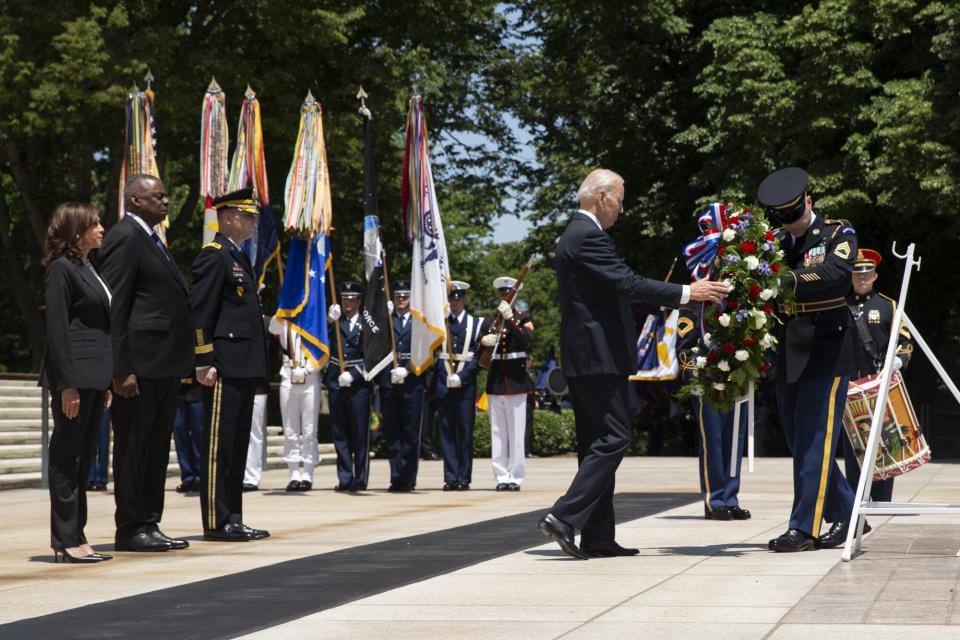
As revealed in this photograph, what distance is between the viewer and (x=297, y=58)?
28.2 m

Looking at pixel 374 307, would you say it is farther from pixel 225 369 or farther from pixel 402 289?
pixel 225 369

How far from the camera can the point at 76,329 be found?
861cm

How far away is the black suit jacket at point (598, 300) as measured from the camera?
320 inches

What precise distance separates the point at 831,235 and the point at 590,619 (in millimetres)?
3563

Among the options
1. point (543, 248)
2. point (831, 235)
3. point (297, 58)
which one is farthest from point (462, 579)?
point (543, 248)

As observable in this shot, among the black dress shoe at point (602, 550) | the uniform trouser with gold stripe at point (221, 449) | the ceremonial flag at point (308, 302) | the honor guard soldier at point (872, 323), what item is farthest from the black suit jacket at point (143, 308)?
the ceremonial flag at point (308, 302)

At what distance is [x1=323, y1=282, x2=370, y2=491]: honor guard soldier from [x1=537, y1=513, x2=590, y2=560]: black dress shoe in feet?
24.3

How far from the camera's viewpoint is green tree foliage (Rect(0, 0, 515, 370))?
2514 centimetres

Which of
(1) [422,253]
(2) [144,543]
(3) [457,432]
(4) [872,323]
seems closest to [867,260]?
(4) [872,323]

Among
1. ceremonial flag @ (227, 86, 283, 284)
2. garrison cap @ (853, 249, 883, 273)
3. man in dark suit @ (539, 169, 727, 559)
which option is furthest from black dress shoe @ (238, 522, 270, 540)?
ceremonial flag @ (227, 86, 283, 284)

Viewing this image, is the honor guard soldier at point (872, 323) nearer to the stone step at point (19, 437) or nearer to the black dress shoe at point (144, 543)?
the black dress shoe at point (144, 543)

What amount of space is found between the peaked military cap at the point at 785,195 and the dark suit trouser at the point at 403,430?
23.6 ft

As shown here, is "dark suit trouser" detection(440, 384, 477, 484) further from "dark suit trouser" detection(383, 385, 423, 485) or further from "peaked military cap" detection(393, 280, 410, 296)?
"peaked military cap" detection(393, 280, 410, 296)

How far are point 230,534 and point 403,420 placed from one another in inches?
228
